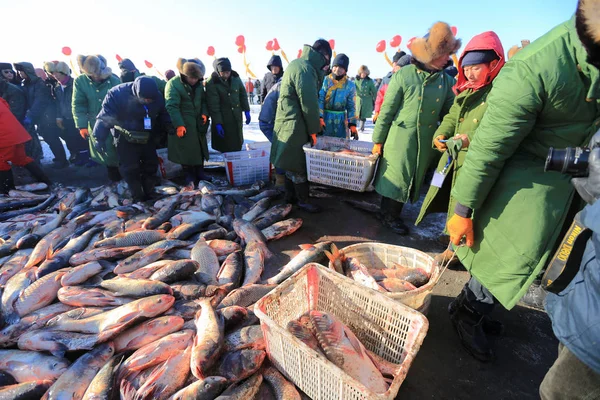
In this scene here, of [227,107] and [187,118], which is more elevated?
[227,107]

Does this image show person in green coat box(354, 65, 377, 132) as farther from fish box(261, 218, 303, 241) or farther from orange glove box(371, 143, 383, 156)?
fish box(261, 218, 303, 241)

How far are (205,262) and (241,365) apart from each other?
1.57 metres

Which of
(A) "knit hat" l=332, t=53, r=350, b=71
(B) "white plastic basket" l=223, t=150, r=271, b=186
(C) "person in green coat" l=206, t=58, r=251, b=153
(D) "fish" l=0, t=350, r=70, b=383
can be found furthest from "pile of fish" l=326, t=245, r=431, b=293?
(C) "person in green coat" l=206, t=58, r=251, b=153

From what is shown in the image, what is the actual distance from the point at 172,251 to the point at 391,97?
3485 millimetres

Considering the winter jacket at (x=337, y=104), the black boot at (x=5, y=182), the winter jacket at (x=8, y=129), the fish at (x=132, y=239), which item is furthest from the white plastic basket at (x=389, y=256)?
the black boot at (x=5, y=182)

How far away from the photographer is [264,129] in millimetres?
5918

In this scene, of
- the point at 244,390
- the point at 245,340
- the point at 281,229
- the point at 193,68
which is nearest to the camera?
the point at 244,390

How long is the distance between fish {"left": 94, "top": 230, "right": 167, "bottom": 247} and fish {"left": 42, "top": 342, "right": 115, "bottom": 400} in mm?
1691

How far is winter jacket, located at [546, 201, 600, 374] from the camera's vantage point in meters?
1.16

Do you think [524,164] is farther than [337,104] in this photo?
No

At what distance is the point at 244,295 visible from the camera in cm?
298

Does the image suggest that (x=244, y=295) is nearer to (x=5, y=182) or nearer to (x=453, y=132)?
(x=453, y=132)

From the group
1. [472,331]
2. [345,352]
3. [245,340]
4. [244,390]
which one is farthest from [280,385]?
[472,331]

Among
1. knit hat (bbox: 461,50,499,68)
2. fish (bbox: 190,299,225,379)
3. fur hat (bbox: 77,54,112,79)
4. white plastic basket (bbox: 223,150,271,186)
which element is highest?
fur hat (bbox: 77,54,112,79)
